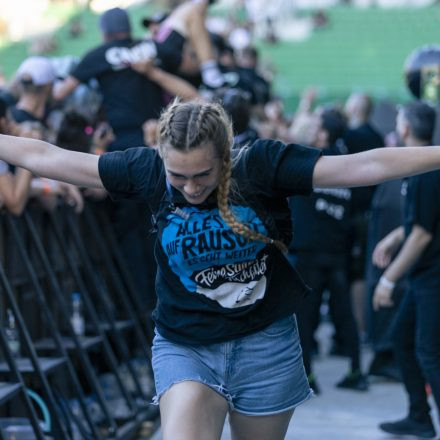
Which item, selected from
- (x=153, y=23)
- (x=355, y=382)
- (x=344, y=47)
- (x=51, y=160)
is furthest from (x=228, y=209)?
(x=344, y=47)

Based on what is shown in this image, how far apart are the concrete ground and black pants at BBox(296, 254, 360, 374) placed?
1.06ft

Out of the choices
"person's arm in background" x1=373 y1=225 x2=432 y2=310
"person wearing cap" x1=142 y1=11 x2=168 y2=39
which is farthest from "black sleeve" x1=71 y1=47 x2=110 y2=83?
"person's arm in background" x1=373 y1=225 x2=432 y2=310

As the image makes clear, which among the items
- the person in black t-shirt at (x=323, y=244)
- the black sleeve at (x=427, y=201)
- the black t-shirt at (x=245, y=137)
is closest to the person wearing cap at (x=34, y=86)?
the black t-shirt at (x=245, y=137)

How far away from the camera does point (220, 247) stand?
11.9 ft

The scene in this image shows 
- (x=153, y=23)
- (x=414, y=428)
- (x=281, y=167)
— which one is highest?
(x=153, y=23)

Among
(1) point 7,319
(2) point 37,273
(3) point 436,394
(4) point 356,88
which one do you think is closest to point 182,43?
(2) point 37,273

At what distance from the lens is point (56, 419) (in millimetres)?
5406

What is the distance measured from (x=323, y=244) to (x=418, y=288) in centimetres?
202

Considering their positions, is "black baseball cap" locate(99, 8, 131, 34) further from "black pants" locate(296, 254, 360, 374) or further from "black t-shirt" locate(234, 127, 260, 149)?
"black pants" locate(296, 254, 360, 374)

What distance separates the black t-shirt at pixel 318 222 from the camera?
8.05m

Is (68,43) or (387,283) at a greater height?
(68,43)

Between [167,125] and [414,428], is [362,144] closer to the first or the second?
[414,428]

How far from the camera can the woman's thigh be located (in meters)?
3.77

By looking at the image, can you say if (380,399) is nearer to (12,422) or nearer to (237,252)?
(12,422)
